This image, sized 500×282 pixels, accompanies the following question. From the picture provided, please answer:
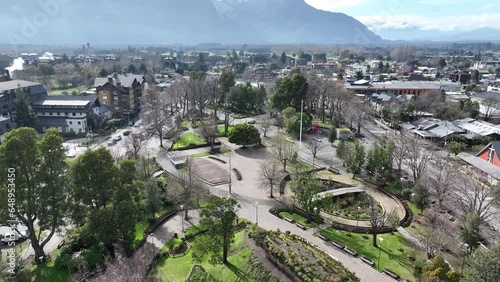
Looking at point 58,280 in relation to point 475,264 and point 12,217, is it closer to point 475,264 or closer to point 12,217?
point 12,217

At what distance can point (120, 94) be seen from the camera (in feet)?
180

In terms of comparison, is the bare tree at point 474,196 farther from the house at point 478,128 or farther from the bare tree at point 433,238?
the house at point 478,128

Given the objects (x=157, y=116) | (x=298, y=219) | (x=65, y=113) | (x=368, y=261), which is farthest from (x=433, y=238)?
(x=65, y=113)

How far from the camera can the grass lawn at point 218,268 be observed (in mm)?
17766

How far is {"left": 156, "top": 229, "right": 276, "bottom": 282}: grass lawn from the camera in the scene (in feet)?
58.3

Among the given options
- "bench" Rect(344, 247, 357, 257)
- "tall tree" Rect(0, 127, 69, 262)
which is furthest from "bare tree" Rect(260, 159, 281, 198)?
"tall tree" Rect(0, 127, 69, 262)

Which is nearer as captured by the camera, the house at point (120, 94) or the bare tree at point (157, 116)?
the bare tree at point (157, 116)

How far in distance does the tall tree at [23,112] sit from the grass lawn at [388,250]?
4035cm

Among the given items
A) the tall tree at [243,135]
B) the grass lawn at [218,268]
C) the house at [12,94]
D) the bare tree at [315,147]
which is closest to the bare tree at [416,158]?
the bare tree at [315,147]

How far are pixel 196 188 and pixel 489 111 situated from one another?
48.8 m

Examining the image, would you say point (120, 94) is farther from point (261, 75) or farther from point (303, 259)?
point (261, 75)

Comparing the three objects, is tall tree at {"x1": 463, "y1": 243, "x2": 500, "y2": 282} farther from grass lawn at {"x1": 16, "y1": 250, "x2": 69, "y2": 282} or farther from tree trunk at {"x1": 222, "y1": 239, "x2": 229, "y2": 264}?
grass lawn at {"x1": 16, "y1": 250, "x2": 69, "y2": 282}

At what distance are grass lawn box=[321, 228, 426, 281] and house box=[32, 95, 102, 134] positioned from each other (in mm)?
37538

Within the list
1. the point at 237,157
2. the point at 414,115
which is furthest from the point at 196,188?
the point at 414,115
